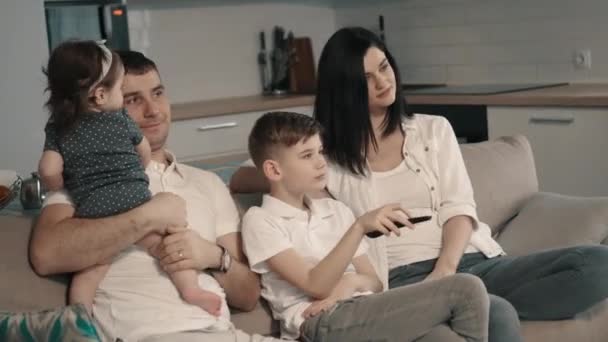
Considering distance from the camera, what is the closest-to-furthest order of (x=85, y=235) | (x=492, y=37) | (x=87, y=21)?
(x=85, y=235), (x=87, y=21), (x=492, y=37)

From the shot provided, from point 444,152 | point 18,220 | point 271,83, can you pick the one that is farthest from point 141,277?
point 271,83

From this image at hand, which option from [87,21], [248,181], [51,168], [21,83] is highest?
[87,21]

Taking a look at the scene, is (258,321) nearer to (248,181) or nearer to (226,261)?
(226,261)

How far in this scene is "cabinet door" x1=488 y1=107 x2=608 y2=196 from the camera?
412 cm

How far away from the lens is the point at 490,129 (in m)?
4.50

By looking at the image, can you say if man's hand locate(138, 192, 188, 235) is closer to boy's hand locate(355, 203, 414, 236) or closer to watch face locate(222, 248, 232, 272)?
watch face locate(222, 248, 232, 272)

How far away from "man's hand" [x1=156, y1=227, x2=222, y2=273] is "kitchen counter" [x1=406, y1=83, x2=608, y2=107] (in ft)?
7.22

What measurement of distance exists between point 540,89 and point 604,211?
5.25 ft

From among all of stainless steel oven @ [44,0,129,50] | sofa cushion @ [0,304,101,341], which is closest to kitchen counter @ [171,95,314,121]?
stainless steel oven @ [44,0,129,50]

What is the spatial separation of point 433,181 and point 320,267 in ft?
2.02

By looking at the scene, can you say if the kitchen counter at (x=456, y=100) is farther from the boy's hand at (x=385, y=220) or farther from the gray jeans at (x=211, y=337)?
the gray jeans at (x=211, y=337)

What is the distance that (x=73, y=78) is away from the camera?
88.6 inches

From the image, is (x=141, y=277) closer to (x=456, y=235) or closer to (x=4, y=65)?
(x=456, y=235)

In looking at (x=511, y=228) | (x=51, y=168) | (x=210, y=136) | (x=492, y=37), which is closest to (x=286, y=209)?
(x=51, y=168)
